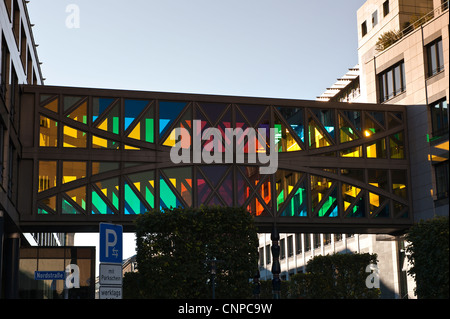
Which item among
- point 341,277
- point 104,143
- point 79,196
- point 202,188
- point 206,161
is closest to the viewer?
point 79,196

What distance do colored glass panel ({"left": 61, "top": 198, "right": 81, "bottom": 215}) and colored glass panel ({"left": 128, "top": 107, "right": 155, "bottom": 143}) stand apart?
622cm

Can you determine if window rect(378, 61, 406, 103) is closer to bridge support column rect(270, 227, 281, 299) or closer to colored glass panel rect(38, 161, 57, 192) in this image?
bridge support column rect(270, 227, 281, 299)

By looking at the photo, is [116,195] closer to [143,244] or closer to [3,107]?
[143,244]

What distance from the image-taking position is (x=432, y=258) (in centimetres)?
3328

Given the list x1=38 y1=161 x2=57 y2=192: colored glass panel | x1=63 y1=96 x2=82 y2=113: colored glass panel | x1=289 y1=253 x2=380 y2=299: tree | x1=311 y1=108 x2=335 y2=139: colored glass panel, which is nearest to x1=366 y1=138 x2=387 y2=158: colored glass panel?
x1=311 y1=108 x2=335 y2=139: colored glass panel

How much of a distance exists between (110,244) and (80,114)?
35.4m

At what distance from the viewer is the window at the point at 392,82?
55.2 meters

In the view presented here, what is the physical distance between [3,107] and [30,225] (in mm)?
11260

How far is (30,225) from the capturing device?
4734 cm

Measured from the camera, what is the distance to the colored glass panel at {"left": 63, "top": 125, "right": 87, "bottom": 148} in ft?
158

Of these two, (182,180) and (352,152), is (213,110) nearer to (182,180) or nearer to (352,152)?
(182,180)

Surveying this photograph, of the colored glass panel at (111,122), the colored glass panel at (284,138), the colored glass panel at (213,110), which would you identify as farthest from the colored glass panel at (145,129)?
the colored glass panel at (284,138)

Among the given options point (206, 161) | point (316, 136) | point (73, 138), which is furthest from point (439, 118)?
point (73, 138)
